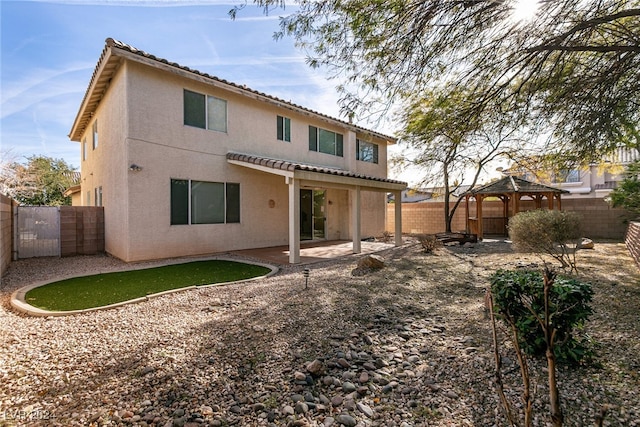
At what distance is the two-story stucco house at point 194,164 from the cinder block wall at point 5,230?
105 inches

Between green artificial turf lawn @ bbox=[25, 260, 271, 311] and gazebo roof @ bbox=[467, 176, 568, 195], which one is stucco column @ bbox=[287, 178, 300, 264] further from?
gazebo roof @ bbox=[467, 176, 568, 195]

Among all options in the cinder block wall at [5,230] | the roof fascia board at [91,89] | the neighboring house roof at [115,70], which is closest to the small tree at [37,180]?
the roof fascia board at [91,89]

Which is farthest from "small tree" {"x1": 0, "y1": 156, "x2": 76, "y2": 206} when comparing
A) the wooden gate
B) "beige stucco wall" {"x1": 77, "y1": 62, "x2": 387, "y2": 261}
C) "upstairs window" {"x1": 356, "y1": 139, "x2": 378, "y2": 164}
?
"upstairs window" {"x1": 356, "y1": 139, "x2": 378, "y2": 164}

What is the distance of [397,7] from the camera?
18.2ft

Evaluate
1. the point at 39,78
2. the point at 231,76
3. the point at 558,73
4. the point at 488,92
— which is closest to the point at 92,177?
the point at 39,78

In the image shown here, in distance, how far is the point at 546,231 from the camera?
34.4 feet

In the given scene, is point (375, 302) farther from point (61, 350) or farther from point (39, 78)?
point (39, 78)

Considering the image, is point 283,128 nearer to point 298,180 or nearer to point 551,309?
point 298,180

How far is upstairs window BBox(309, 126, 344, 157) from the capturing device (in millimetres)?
15701

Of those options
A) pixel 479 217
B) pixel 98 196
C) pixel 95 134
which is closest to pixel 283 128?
pixel 95 134

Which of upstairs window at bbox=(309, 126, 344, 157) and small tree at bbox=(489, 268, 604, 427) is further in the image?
upstairs window at bbox=(309, 126, 344, 157)

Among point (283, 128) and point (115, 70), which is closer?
point (115, 70)

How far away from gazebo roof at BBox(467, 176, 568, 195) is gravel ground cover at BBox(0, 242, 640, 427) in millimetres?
11993

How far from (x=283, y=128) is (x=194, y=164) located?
4.72 m
